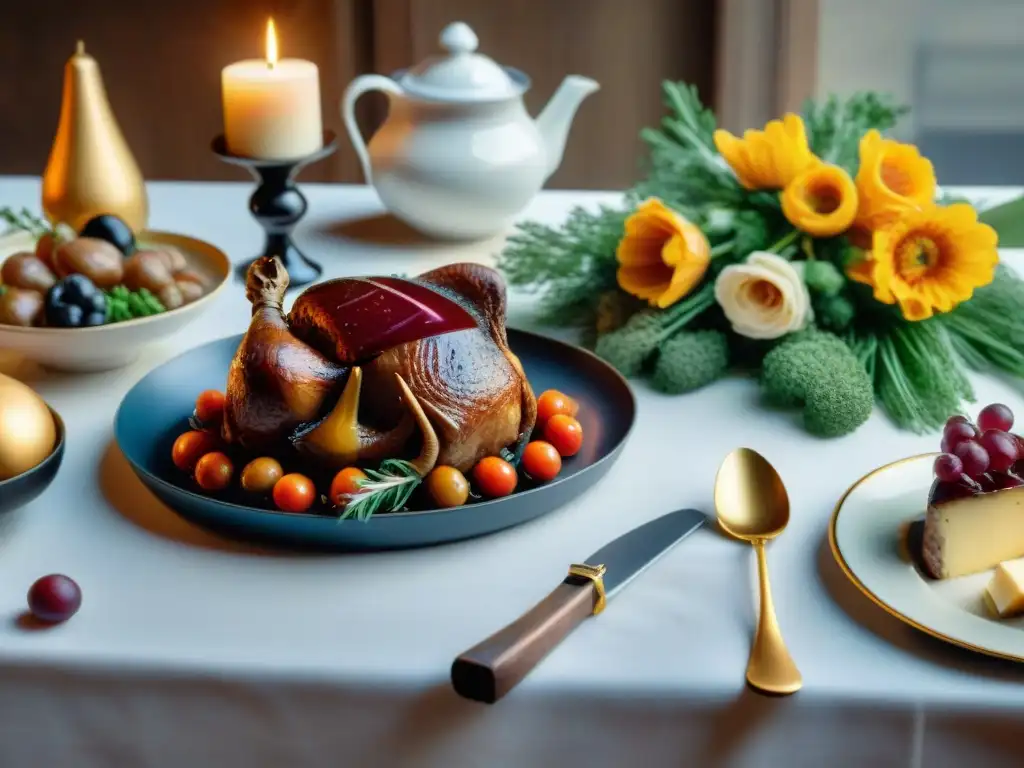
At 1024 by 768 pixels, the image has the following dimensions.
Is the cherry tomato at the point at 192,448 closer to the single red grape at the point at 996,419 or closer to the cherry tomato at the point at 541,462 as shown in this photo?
the cherry tomato at the point at 541,462

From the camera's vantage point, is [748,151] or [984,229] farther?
[748,151]

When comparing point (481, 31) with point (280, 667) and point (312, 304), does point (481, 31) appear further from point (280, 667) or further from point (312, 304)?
point (280, 667)

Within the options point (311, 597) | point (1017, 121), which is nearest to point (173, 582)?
point (311, 597)

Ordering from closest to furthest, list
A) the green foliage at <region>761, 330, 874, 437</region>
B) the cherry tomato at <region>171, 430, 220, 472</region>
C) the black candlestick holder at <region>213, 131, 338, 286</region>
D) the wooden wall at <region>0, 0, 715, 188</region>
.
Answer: the cherry tomato at <region>171, 430, 220, 472</region>, the green foliage at <region>761, 330, 874, 437</region>, the black candlestick holder at <region>213, 131, 338, 286</region>, the wooden wall at <region>0, 0, 715, 188</region>

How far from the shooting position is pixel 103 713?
70 centimetres

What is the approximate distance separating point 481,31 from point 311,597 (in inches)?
80.6

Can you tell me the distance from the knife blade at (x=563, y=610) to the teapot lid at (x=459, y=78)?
2.15ft

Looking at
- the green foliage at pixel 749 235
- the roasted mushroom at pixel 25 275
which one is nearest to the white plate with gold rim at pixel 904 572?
the green foliage at pixel 749 235

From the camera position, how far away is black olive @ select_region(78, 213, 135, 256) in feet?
3.68

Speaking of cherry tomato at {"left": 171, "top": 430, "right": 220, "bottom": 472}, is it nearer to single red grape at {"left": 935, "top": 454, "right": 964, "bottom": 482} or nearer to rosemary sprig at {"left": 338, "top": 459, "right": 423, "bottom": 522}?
rosemary sprig at {"left": 338, "top": 459, "right": 423, "bottom": 522}

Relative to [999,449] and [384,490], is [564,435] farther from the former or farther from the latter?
[999,449]

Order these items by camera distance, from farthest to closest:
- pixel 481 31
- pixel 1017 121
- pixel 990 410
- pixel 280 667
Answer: pixel 1017 121 → pixel 481 31 → pixel 990 410 → pixel 280 667

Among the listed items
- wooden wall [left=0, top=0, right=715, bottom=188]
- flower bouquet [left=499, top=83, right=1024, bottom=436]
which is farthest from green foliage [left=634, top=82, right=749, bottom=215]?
wooden wall [left=0, top=0, right=715, bottom=188]

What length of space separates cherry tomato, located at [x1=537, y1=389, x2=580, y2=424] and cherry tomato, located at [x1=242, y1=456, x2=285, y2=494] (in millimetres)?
A: 204
